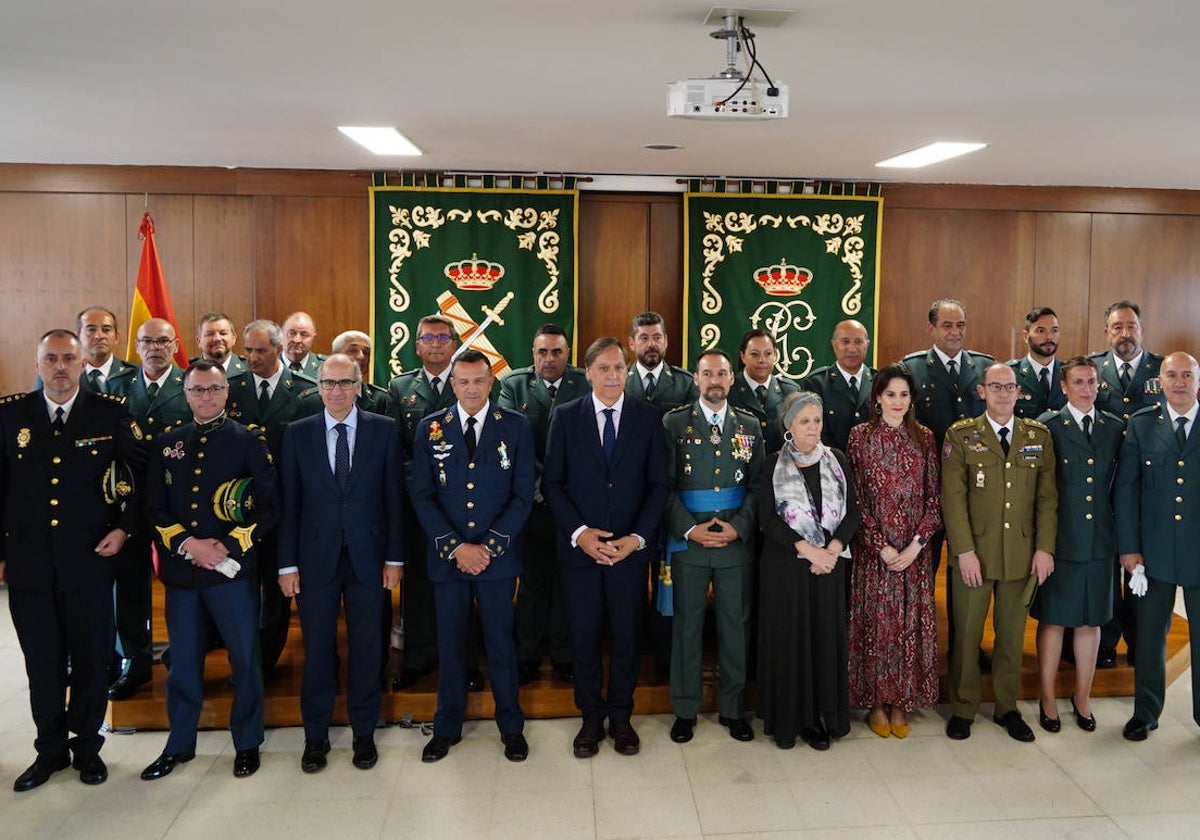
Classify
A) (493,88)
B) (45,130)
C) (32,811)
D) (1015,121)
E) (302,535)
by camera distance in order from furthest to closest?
(45,130)
(1015,121)
(493,88)
(302,535)
(32,811)

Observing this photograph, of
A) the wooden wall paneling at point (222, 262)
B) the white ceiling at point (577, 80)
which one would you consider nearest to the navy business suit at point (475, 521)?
the white ceiling at point (577, 80)

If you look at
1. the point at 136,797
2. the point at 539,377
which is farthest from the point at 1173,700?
the point at 136,797

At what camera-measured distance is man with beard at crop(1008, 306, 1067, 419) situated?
5094 millimetres

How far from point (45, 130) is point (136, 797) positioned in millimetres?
4216

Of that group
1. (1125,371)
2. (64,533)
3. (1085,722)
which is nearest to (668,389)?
(1085,722)

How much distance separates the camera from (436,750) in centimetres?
405

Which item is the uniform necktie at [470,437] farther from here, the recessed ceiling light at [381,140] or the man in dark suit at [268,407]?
the recessed ceiling light at [381,140]

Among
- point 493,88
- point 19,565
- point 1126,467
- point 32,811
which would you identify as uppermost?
point 493,88

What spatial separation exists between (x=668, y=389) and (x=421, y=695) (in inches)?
77.1

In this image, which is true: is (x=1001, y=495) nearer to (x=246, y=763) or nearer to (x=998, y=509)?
(x=998, y=509)

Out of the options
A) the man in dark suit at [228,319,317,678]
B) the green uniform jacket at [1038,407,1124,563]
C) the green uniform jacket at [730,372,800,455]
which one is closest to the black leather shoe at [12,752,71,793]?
the man in dark suit at [228,319,317,678]

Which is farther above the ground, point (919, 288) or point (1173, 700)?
point (919, 288)

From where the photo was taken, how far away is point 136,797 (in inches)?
147

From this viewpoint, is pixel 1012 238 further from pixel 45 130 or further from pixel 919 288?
pixel 45 130
